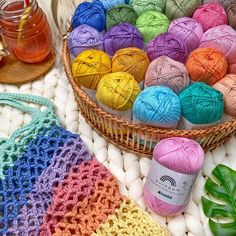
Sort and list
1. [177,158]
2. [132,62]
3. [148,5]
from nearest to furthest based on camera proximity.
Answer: [177,158]
[132,62]
[148,5]

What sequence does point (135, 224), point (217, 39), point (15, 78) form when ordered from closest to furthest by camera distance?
point (135, 224) → point (217, 39) → point (15, 78)

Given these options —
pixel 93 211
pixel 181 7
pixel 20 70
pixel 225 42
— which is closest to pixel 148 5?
pixel 181 7

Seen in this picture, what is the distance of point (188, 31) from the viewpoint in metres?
0.70

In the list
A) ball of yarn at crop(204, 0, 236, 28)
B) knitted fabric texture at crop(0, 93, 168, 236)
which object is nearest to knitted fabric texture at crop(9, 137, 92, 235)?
knitted fabric texture at crop(0, 93, 168, 236)

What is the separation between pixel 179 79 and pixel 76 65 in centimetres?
16

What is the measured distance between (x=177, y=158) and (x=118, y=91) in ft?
0.44

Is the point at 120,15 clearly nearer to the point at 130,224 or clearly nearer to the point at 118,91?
the point at 118,91

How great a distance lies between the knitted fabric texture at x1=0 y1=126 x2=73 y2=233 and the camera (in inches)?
23.5

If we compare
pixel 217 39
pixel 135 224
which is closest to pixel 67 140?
pixel 135 224

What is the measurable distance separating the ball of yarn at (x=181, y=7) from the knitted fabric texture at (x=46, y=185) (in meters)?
0.28

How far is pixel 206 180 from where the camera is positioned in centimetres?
64

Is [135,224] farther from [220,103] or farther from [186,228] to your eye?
[220,103]

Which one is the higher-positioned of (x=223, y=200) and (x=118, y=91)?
(x=118, y=91)

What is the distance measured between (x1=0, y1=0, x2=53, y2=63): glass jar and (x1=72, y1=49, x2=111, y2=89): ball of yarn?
18 cm
